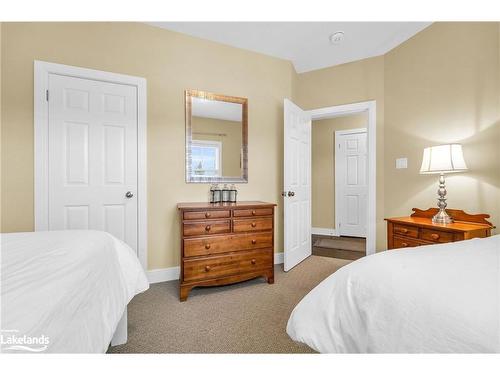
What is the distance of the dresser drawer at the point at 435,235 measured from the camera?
186 cm

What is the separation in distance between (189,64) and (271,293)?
258 cm

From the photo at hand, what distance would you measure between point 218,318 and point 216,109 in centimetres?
216

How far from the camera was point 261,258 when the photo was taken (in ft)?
8.28

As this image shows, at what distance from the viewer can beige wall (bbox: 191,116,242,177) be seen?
9.20 ft

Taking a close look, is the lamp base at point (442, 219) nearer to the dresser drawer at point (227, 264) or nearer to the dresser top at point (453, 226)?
the dresser top at point (453, 226)

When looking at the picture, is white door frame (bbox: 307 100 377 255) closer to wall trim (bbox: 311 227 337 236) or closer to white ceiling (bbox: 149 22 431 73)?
white ceiling (bbox: 149 22 431 73)

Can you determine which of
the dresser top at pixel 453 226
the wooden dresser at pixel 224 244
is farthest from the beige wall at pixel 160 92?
the dresser top at pixel 453 226

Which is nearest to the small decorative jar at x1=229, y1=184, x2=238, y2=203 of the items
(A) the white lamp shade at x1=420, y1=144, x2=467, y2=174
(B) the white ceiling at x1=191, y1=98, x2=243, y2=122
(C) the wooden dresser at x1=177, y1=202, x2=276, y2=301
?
(C) the wooden dresser at x1=177, y1=202, x2=276, y2=301

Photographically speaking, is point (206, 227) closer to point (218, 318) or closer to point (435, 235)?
point (218, 318)

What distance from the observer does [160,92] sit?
8.66ft

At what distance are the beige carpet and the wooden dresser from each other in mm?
153

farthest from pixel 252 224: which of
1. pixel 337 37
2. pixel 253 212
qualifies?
pixel 337 37
